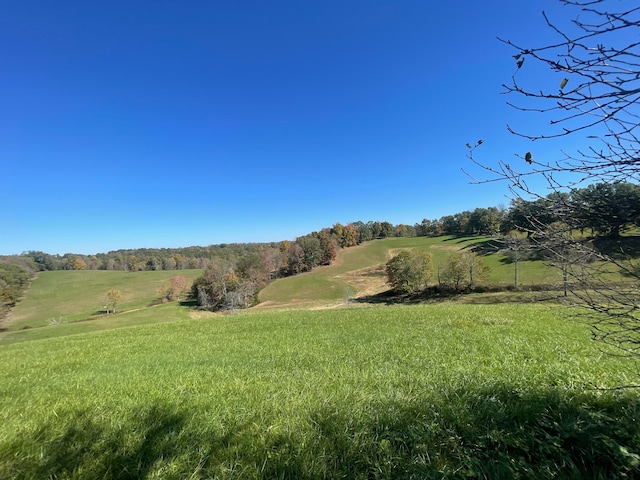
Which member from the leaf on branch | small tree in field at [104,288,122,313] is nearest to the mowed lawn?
the leaf on branch

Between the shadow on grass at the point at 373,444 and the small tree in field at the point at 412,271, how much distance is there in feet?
146

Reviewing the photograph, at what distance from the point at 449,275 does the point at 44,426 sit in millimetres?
45201

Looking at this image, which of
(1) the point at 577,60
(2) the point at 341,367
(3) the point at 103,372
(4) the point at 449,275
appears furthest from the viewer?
(4) the point at 449,275

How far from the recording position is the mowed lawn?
255cm

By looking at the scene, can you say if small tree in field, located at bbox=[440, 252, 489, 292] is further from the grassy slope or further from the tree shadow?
the tree shadow

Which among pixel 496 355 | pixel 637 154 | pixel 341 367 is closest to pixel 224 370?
pixel 341 367

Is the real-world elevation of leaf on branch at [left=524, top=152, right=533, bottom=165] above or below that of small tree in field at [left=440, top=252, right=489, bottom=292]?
above

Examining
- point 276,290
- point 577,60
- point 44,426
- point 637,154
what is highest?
point 577,60

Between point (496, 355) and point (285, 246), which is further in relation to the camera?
point (285, 246)

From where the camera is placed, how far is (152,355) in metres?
9.40

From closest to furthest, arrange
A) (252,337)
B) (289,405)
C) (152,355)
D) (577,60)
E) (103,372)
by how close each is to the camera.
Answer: (577,60), (289,405), (103,372), (152,355), (252,337)

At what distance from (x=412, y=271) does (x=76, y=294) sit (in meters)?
87.0

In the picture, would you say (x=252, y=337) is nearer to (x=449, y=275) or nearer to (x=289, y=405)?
(x=289, y=405)

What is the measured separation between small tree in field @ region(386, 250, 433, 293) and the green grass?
62.3m
